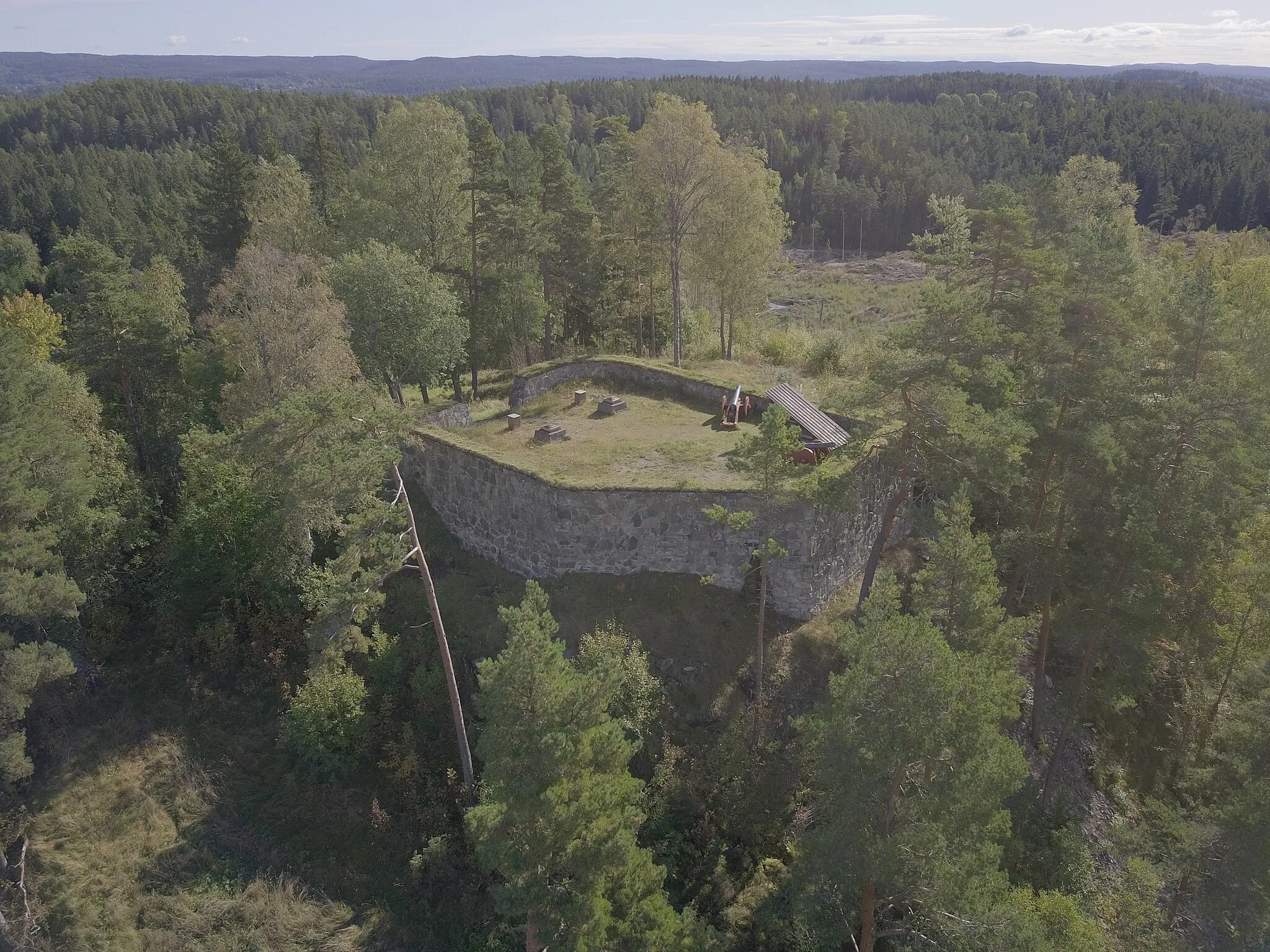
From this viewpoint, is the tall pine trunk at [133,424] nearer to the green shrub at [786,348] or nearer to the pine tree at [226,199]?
the pine tree at [226,199]

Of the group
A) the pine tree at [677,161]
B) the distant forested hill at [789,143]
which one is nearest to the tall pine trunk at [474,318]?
the pine tree at [677,161]

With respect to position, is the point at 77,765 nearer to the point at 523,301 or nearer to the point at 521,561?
the point at 521,561

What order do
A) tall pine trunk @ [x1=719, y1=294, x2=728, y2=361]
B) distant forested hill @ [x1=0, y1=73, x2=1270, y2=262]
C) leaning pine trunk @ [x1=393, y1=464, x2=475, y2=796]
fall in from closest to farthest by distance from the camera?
leaning pine trunk @ [x1=393, y1=464, x2=475, y2=796] → tall pine trunk @ [x1=719, y1=294, x2=728, y2=361] → distant forested hill @ [x1=0, y1=73, x2=1270, y2=262]

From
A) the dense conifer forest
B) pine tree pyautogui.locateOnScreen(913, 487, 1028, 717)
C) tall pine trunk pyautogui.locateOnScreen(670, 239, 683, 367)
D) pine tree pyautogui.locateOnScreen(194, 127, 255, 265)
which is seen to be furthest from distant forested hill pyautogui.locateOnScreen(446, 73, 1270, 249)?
pine tree pyautogui.locateOnScreen(913, 487, 1028, 717)

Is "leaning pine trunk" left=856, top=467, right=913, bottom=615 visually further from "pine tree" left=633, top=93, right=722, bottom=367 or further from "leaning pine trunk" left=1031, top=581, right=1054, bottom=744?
"pine tree" left=633, top=93, right=722, bottom=367

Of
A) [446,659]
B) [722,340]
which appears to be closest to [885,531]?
[446,659]

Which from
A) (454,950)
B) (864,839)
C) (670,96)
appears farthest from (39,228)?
(864,839)
